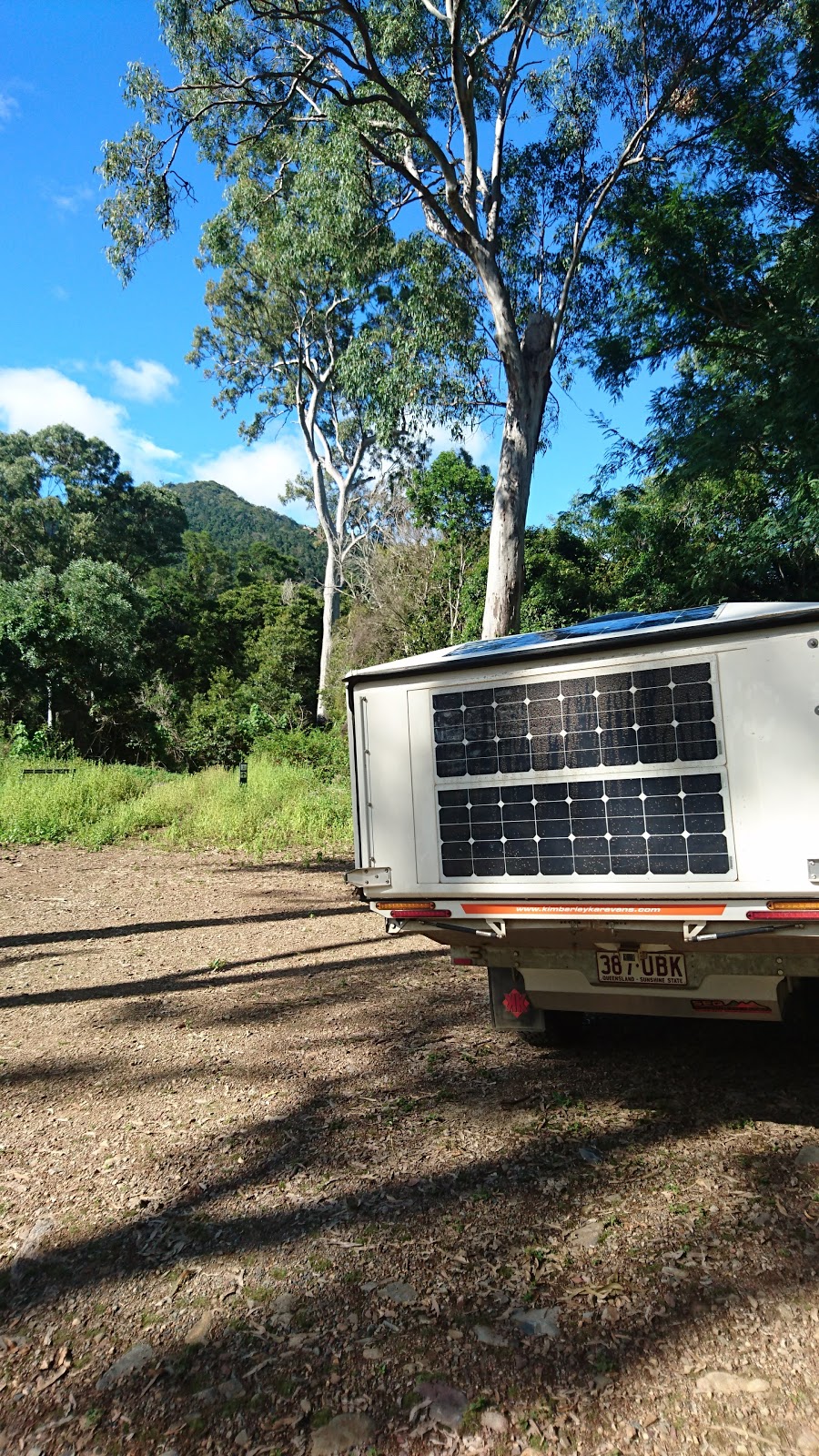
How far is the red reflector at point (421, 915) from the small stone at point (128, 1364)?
79.6 inches

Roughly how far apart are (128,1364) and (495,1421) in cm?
102

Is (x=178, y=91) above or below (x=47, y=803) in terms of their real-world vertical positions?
above

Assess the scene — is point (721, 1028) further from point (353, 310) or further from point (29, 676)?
point (353, 310)

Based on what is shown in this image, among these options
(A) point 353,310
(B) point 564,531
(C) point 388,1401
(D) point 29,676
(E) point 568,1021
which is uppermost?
(A) point 353,310

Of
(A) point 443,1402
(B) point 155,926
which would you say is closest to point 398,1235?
(A) point 443,1402

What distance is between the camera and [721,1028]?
4.98m

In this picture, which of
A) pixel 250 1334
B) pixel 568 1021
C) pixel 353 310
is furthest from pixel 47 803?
pixel 353 310

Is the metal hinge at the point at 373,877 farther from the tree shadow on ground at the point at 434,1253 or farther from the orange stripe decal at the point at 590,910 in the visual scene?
the tree shadow on ground at the point at 434,1253

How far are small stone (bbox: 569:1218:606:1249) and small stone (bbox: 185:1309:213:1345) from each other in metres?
1.18

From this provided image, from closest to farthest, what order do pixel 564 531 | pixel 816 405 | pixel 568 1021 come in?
pixel 568 1021 < pixel 816 405 < pixel 564 531

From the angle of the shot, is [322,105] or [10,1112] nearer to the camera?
[10,1112]

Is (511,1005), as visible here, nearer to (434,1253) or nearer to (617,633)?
(434,1253)

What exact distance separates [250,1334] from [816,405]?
34.2 feet

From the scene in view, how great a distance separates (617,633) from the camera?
12.3 feet
